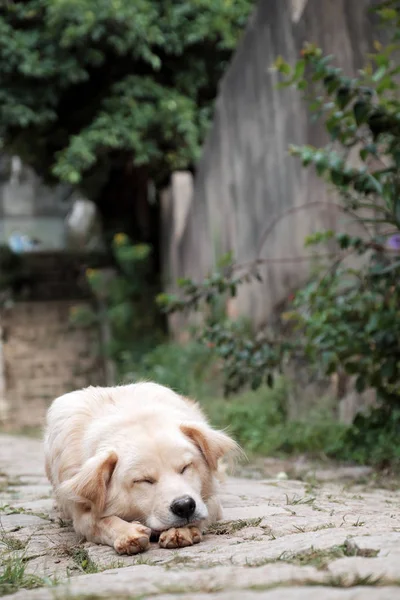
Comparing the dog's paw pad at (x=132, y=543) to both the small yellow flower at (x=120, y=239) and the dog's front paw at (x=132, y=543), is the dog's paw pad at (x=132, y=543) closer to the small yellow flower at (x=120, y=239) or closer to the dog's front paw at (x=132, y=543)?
the dog's front paw at (x=132, y=543)

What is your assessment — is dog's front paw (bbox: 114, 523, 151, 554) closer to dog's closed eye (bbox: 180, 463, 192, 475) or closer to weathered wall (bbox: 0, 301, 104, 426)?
dog's closed eye (bbox: 180, 463, 192, 475)

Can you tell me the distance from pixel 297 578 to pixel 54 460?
68.0 inches

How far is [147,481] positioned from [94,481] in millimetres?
195

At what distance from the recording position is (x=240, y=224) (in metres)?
9.14

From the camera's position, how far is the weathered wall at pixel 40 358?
13.2 metres

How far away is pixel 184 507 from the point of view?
2.87m

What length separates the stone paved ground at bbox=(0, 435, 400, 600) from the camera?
1945 millimetres

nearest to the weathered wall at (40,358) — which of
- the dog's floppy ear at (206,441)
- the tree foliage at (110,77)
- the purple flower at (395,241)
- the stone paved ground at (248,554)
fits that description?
the tree foliage at (110,77)

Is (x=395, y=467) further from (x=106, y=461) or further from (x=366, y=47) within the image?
(x=366, y=47)

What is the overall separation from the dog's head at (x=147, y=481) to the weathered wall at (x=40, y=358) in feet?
32.0

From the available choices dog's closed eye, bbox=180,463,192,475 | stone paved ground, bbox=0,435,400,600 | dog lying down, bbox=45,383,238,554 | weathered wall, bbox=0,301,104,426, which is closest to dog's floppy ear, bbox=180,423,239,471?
dog lying down, bbox=45,383,238,554

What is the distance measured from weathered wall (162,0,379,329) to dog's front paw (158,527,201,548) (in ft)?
10.9

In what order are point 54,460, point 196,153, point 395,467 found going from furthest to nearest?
point 196,153 → point 395,467 → point 54,460

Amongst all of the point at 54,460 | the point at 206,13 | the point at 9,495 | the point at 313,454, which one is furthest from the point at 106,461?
the point at 206,13
